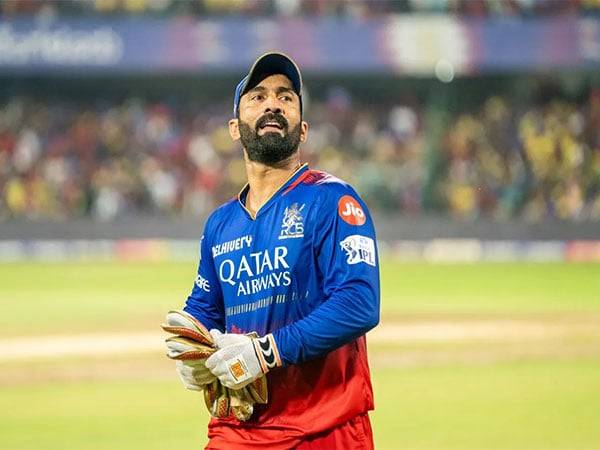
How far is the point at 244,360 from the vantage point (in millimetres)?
3709

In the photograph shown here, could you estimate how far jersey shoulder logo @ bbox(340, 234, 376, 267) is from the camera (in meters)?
3.72

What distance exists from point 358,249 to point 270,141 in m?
0.54

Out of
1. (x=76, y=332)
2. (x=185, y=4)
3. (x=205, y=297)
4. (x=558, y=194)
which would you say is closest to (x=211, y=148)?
(x=185, y=4)

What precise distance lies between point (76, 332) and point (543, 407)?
6927 mm

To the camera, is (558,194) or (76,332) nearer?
(76,332)

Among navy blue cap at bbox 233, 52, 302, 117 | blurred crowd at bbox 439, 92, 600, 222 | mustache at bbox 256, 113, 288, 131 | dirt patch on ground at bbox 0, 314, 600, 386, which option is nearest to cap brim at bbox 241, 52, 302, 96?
navy blue cap at bbox 233, 52, 302, 117

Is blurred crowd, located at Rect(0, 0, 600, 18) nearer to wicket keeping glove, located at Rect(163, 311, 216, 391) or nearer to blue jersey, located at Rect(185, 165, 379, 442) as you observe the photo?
blue jersey, located at Rect(185, 165, 379, 442)

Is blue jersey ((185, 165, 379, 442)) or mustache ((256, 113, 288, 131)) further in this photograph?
mustache ((256, 113, 288, 131))

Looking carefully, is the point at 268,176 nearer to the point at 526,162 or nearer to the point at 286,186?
the point at 286,186

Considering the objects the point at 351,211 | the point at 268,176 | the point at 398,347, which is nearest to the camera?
the point at 351,211

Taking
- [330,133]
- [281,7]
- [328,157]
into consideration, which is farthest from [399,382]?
[281,7]

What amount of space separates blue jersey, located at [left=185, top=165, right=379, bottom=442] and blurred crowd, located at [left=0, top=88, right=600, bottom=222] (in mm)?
21125

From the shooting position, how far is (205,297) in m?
4.26

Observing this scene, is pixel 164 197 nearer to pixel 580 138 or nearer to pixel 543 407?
pixel 580 138
